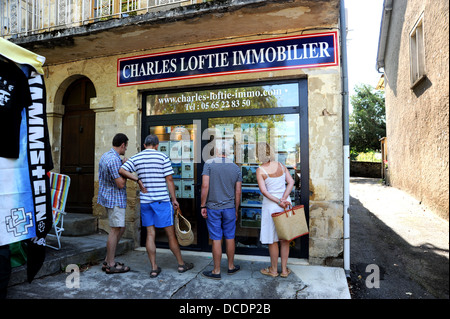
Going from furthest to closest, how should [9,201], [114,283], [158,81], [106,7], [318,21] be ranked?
[106,7] < [158,81] < [318,21] < [114,283] < [9,201]

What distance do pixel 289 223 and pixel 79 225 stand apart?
146 inches

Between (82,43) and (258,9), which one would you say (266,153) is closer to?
(258,9)

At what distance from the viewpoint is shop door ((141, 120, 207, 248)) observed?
4.93m

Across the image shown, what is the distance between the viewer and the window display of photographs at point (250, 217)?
4.78 m

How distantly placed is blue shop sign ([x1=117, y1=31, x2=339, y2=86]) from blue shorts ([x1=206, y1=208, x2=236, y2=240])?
2.30m

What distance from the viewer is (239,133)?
480 cm

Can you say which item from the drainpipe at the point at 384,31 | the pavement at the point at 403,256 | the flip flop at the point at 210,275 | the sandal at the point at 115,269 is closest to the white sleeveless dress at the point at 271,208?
the flip flop at the point at 210,275

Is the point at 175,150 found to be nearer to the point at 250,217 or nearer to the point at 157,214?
the point at 157,214

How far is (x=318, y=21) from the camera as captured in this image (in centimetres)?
415

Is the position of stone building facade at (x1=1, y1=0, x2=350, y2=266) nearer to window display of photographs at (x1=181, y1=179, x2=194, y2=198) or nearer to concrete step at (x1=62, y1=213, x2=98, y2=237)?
window display of photographs at (x1=181, y1=179, x2=194, y2=198)

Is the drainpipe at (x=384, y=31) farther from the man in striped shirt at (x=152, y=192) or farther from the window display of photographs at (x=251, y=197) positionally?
the man in striped shirt at (x=152, y=192)

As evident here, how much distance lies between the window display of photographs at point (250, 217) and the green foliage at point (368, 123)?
2611 centimetres

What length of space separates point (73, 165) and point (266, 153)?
4213 millimetres
